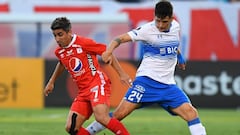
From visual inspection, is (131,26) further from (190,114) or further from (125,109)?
(190,114)

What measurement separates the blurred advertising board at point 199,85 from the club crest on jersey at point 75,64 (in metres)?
11.6

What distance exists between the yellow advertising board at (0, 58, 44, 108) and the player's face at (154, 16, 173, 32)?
12.4 meters

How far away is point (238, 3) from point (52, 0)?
5.66 metres

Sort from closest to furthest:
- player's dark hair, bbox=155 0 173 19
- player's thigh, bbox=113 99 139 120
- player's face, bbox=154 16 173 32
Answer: player's dark hair, bbox=155 0 173 19, player's face, bbox=154 16 173 32, player's thigh, bbox=113 99 139 120

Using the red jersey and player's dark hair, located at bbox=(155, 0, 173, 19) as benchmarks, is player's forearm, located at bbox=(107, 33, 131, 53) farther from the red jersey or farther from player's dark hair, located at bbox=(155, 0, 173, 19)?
the red jersey

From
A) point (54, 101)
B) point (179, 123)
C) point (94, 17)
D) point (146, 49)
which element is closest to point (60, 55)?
point (146, 49)

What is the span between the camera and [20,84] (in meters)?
24.5

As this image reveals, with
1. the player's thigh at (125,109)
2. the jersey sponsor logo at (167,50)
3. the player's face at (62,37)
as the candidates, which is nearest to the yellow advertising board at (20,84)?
the player's face at (62,37)

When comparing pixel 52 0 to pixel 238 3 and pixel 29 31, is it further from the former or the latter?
pixel 238 3

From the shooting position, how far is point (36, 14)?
26703 millimetres

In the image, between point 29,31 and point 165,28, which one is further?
point 29,31

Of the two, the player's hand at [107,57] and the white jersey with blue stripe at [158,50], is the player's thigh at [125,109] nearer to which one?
the white jersey with blue stripe at [158,50]

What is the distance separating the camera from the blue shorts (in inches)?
492

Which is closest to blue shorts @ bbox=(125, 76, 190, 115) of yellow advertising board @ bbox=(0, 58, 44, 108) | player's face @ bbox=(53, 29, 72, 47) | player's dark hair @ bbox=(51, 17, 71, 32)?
player's face @ bbox=(53, 29, 72, 47)
